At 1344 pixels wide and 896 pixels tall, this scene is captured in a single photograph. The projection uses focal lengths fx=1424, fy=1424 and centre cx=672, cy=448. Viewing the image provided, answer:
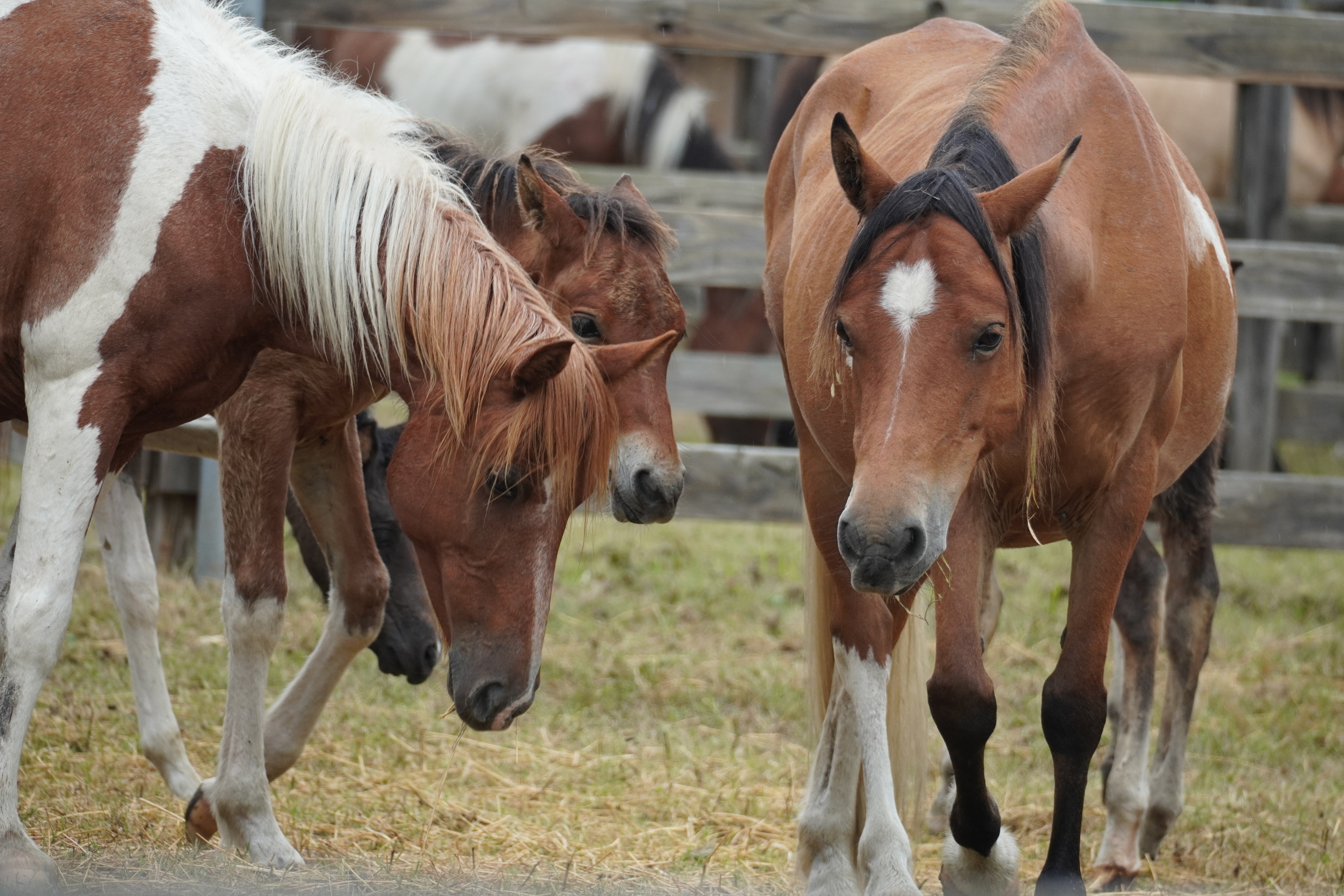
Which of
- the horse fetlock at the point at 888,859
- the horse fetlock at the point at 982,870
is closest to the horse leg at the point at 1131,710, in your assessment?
the horse fetlock at the point at 982,870

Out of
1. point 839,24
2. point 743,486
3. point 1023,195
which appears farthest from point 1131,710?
point 839,24

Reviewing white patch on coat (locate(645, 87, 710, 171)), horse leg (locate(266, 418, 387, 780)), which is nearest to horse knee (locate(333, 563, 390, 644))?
horse leg (locate(266, 418, 387, 780))

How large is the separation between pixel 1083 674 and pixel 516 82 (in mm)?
7533

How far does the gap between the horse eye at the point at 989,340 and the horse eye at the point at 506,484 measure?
876 millimetres

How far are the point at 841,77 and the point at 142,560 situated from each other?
2.34m

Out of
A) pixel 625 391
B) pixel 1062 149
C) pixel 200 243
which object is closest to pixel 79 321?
pixel 200 243

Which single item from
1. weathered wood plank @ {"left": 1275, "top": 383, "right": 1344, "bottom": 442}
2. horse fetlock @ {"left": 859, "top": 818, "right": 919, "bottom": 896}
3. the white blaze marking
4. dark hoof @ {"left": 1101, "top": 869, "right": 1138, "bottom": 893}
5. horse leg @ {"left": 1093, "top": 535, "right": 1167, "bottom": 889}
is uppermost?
the white blaze marking

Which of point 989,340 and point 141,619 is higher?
point 989,340

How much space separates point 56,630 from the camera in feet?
8.44

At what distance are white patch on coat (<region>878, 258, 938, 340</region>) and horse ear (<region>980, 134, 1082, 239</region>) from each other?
0.54 ft

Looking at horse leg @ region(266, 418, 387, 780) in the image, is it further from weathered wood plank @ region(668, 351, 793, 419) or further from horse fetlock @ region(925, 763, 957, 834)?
weathered wood plank @ region(668, 351, 793, 419)

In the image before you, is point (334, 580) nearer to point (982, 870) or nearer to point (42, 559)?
point (42, 559)

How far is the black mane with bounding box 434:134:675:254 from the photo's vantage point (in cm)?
350

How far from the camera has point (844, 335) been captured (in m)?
2.58
